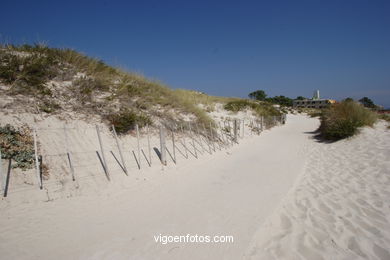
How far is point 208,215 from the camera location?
13.1 ft

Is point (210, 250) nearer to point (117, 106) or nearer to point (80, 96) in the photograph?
point (117, 106)

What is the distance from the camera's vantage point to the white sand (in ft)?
9.70

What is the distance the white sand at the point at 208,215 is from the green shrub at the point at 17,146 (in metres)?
1.01

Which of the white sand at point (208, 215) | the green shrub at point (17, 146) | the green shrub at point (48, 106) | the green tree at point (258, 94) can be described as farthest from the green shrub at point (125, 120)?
the green tree at point (258, 94)

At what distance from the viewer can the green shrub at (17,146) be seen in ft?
15.6

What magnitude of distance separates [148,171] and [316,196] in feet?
15.6

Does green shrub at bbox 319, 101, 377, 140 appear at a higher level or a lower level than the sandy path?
higher

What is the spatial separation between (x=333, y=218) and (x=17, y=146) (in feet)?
25.2

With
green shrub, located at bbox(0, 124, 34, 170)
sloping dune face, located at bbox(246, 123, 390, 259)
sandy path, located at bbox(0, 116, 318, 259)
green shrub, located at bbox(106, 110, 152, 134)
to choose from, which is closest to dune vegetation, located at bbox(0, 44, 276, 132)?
green shrub, located at bbox(106, 110, 152, 134)

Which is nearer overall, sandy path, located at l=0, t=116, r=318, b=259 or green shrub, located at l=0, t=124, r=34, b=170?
sandy path, located at l=0, t=116, r=318, b=259

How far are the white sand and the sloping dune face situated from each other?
17mm

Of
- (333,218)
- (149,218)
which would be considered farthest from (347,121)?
(149,218)

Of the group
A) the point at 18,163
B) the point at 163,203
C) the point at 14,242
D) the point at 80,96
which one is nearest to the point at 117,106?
the point at 80,96

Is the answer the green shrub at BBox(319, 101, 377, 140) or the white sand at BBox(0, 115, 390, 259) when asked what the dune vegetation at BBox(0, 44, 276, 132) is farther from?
the green shrub at BBox(319, 101, 377, 140)
